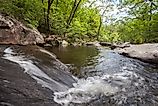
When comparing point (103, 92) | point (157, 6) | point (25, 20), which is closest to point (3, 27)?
point (25, 20)

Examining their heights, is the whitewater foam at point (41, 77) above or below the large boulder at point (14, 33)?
below

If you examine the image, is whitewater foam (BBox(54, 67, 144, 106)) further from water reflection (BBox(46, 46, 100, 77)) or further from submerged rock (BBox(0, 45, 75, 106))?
water reflection (BBox(46, 46, 100, 77))

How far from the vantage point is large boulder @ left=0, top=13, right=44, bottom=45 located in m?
13.7

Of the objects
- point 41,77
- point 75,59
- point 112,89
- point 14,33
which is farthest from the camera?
point 14,33

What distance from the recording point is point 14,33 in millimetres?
14406

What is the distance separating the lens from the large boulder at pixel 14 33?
44.9 ft

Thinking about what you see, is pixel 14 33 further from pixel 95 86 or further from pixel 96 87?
pixel 96 87

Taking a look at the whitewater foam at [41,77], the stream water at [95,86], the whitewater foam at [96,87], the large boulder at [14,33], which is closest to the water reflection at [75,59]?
the stream water at [95,86]

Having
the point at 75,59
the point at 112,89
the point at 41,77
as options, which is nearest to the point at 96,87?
the point at 112,89

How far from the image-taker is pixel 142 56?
1386cm

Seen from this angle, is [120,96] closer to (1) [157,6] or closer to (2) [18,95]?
(2) [18,95]

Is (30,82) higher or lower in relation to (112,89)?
higher

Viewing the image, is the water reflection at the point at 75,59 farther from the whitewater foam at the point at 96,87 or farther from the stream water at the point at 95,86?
the whitewater foam at the point at 96,87

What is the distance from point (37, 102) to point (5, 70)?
180 centimetres
